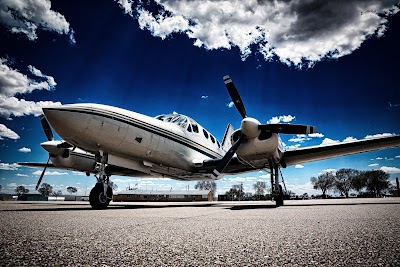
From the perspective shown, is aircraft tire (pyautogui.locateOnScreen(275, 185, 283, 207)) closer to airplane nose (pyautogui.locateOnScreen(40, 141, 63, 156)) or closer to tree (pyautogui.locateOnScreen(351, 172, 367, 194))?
airplane nose (pyautogui.locateOnScreen(40, 141, 63, 156))

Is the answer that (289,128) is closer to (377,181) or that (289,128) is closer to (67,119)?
(67,119)

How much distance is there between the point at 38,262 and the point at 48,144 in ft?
48.3

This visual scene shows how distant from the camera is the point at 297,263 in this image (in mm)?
1771

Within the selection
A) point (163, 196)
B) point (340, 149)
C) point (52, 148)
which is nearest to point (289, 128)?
point (340, 149)

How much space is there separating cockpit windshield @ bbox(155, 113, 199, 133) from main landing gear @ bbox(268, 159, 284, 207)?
6194mm

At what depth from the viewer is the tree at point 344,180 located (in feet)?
265

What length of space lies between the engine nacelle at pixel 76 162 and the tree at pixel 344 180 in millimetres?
86416

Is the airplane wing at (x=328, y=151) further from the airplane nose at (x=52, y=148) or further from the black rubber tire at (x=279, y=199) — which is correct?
the airplane nose at (x=52, y=148)

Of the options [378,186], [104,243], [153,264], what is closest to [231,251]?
[153,264]

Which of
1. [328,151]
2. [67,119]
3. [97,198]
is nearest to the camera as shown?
[67,119]

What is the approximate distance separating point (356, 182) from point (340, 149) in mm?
79114

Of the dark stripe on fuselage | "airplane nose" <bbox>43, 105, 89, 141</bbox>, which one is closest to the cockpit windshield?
the dark stripe on fuselage

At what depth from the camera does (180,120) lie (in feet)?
51.7

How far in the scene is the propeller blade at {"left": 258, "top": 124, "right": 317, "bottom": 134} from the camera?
10.5m
